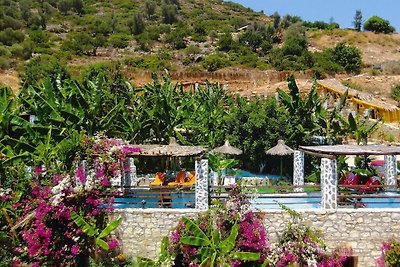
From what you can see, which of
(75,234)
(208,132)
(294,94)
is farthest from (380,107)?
(75,234)

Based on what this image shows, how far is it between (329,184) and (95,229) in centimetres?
693

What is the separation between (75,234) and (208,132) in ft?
37.9

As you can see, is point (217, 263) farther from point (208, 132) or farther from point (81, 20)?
point (81, 20)

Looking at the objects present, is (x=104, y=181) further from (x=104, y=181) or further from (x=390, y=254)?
(x=390, y=254)

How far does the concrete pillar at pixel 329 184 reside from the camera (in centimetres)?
1275

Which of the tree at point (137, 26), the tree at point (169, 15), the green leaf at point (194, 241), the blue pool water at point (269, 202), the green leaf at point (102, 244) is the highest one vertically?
the tree at point (169, 15)

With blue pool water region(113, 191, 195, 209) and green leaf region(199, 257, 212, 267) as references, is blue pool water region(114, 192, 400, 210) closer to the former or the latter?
blue pool water region(113, 191, 195, 209)

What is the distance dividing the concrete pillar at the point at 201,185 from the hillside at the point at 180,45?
2563 centimetres

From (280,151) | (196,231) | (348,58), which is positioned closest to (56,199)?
(196,231)

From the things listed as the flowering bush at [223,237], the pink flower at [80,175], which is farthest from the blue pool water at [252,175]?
the pink flower at [80,175]

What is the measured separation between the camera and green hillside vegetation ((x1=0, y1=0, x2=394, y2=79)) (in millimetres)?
52406

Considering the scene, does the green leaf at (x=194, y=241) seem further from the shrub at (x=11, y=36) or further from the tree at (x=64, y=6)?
the tree at (x=64, y=6)

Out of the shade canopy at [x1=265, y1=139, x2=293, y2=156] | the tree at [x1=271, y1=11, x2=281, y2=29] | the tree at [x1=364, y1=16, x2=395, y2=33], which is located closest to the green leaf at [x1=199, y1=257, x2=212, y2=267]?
the shade canopy at [x1=265, y1=139, x2=293, y2=156]

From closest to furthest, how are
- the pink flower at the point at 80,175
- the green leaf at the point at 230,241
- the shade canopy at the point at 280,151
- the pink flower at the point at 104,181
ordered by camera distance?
the green leaf at the point at 230,241 < the pink flower at the point at 80,175 < the pink flower at the point at 104,181 < the shade canopy at the point at 280,151
